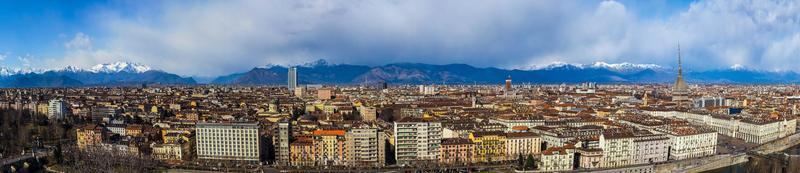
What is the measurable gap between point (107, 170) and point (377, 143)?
53.2 feet

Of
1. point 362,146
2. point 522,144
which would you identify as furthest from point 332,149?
point 522,144

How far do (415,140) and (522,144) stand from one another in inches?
307

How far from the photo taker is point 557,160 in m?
34.8

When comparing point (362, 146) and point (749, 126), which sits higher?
point (749, 126)

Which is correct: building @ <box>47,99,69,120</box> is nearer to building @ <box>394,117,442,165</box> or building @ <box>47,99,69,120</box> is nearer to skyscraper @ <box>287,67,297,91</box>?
building @ <box>394,117,442,165</box>

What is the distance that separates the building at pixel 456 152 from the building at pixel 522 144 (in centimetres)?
268

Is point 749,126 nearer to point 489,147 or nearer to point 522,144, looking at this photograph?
point 522,144

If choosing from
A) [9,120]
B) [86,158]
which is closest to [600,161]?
[86,158]

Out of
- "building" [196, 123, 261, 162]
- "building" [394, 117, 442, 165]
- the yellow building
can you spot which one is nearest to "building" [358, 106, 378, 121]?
the yellow building

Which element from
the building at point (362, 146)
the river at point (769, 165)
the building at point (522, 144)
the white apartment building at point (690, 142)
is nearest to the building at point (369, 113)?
the building at point (522, 144)

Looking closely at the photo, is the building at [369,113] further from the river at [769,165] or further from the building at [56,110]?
the river at [769,165]

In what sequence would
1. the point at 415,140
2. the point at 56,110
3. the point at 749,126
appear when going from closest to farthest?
1. the point at 415,140
2. the point at 749,126
3. the point at 56,110

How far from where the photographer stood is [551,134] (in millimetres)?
41406

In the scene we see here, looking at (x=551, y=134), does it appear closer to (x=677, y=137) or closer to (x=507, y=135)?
(x=507, y=135)
